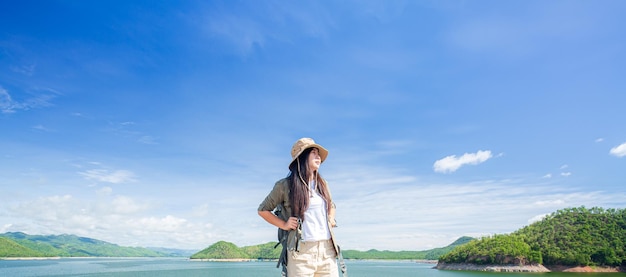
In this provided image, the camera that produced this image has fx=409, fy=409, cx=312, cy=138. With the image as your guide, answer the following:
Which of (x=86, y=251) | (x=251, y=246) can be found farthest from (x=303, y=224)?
(x=86, y=251)

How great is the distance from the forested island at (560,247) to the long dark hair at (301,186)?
56952 mm

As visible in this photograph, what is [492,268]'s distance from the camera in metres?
53.8

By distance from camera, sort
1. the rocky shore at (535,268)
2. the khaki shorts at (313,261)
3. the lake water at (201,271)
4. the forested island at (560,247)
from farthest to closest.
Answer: the lake water at (201,271), the forested island at (560,247), the rocky shore at (535,268), the khaki shorts at (313,261)

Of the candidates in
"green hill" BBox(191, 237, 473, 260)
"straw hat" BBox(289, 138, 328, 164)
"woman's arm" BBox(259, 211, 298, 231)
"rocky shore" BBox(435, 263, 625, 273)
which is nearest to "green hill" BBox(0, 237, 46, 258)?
"green hill" BBox(191, 237, 473, 260)

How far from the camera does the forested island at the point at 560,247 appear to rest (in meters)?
49.8

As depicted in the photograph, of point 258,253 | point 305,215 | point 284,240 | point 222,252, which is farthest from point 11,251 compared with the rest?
point 305,215

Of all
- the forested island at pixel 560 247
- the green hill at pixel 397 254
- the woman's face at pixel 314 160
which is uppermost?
the woman's face at pixel 314 160

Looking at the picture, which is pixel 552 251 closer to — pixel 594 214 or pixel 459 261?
pixel 459 261

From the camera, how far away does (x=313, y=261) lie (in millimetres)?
2281

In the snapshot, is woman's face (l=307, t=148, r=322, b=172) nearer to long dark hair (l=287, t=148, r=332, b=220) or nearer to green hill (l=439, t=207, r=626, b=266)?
long dark hair (l=287, t=148, r=332, b=220)

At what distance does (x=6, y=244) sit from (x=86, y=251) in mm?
81041

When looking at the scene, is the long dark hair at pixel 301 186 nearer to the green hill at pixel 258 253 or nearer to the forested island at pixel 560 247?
the forested island at pixel 560 247

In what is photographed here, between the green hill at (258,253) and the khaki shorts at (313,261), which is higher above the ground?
the khaki shorts at (313,261)

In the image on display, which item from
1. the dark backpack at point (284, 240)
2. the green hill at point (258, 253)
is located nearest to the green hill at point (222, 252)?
the green hill at point (258, 253)
